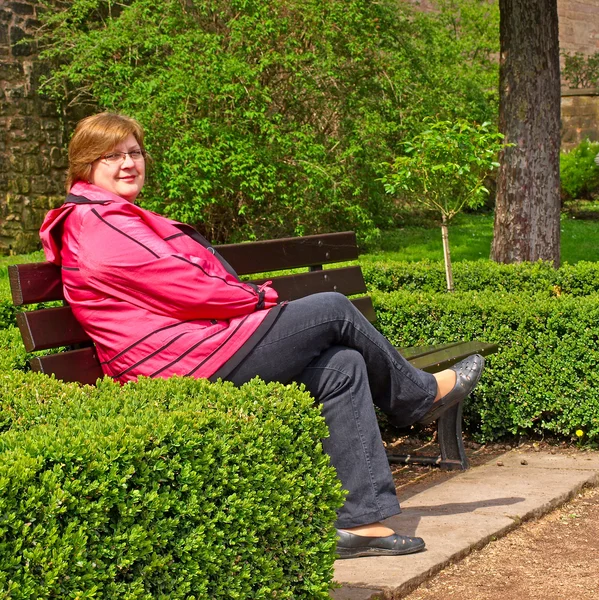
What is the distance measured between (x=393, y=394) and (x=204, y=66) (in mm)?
7150

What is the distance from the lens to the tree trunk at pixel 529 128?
755 centimetres

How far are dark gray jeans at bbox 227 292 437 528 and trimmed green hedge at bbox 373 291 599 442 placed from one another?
180cm

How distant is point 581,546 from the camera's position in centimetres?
389

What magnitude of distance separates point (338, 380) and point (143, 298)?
0.74 metres

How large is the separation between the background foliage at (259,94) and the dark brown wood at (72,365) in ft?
21.1

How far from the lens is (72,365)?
11.9 ft

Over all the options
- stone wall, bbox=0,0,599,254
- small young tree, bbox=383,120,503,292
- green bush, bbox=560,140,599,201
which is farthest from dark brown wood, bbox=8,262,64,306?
green bush, bbox=560,140,599,201

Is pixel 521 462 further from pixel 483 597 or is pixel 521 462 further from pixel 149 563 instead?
pixel 149 563

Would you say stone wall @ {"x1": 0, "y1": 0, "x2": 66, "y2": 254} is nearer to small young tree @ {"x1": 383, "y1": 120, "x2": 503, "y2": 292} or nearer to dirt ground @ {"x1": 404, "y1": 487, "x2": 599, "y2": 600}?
small young tree @ {"x1": 383, "y1": 120, "x2": 503, "y2": 292}

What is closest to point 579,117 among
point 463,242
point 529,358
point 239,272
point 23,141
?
point 463,242

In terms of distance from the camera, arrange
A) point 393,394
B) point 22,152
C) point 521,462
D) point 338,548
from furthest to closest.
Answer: point 22,152
point 521,462
point 393,394
point 338,548

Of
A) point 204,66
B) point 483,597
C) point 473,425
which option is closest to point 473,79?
point 204,66

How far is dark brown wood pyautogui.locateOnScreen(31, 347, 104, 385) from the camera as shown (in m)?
3.54

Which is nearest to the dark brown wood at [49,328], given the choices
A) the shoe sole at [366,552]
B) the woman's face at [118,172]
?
the woman's face at [118,172]
